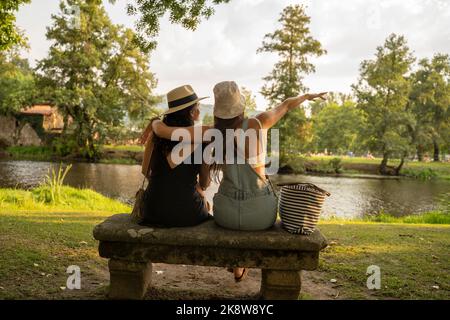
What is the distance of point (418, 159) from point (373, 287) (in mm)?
47815

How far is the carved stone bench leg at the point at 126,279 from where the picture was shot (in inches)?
141

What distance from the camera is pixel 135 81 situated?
3669 centimetres

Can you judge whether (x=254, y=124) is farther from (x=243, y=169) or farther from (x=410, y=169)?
(x=410, y=169)

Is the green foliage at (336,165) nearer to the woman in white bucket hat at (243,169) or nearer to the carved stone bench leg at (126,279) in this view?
the woman in white bucket hat at (243,169)

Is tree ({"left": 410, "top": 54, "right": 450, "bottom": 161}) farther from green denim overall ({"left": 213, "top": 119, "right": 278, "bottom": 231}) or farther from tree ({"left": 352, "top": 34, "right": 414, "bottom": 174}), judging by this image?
green denim overall ({"left": 213, "top": 119, "right": 278, "bottom": 231})

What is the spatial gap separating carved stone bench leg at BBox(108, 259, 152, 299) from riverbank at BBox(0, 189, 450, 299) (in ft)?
0.78


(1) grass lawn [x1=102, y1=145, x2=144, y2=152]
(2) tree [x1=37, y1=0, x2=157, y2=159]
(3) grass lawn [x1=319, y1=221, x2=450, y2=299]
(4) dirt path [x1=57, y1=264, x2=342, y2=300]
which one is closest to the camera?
(4) dirt path [x1=57, y1=264, x2=342, y2=300]

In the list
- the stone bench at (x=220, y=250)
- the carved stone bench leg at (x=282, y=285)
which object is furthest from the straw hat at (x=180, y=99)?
the carved stone bench leg at (x=282, y=285)

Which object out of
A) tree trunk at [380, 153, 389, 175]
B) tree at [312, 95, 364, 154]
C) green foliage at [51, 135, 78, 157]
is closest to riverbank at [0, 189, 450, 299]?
green foliage at [51, 135, 78, 157]

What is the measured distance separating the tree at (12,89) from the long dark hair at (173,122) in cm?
3403

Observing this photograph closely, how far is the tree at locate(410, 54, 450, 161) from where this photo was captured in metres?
42.2
